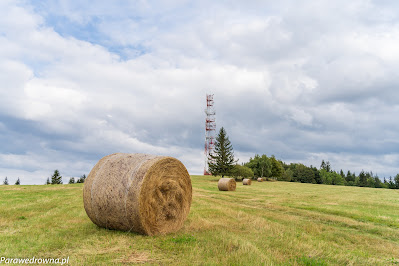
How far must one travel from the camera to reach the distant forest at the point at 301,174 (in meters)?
73.4

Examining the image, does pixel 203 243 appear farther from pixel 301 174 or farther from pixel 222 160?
→ pixel 301 174

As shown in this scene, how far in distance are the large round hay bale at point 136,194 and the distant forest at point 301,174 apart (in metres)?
55.2

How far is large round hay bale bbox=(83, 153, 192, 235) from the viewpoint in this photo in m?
7.84

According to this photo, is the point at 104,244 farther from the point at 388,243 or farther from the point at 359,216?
the point at 359,216

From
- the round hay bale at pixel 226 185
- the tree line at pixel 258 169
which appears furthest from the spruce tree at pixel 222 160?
the round hay bale at pixel 226 185

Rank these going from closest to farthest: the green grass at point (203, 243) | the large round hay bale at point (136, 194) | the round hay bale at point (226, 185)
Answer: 1. the green grass at point (203, 243)
2. the large round hay bale at point (136, 194)
3. the round hay bale at point (226, 185)

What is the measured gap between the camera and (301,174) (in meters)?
104

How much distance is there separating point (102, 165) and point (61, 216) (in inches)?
139

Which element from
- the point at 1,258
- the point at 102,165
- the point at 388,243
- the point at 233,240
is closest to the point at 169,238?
the point at 233,240

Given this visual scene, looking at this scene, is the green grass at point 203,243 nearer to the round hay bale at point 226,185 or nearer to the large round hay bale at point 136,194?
the large round hay bale at point 136,194

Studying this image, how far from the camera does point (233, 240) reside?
696 cm

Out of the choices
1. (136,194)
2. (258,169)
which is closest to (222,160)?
(258,169)

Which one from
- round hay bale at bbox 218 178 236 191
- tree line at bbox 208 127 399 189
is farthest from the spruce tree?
round hay bale at bbox 218 178 236 191

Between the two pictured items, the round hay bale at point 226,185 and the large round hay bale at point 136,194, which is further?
the round hay bale at point 226,185
